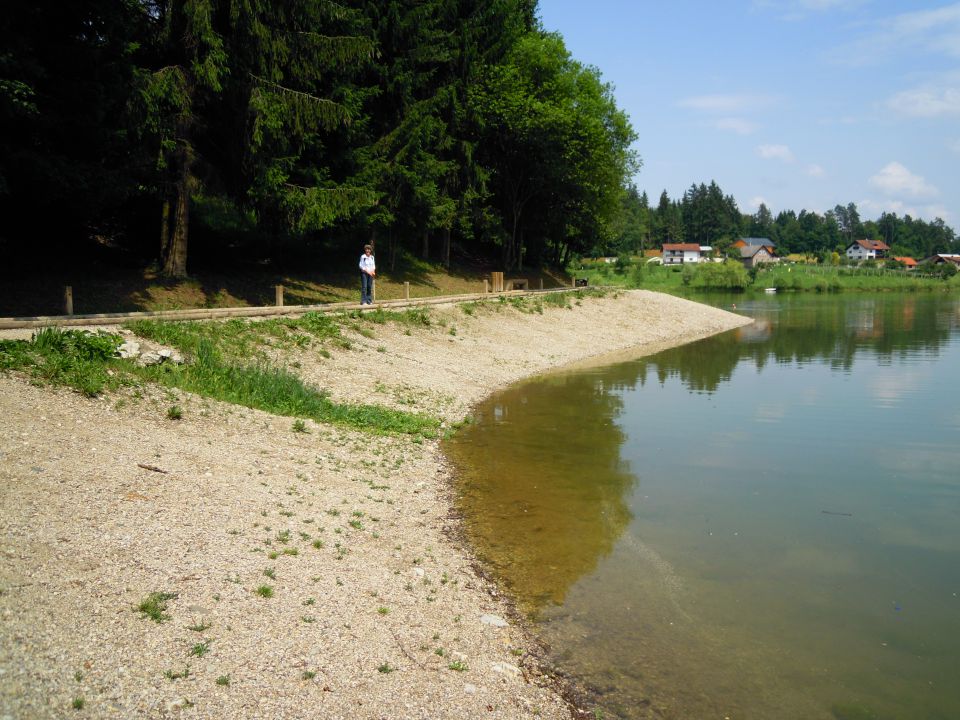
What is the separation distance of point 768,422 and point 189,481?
15598 millimetres

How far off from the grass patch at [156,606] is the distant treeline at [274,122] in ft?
48.3

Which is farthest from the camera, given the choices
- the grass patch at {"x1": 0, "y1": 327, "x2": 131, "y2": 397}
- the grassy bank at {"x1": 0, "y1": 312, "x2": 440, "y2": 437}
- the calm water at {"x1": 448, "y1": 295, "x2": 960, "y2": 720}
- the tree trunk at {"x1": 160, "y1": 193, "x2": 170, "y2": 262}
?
the tree trunk at {"x1": 160, "y1": 193, "x2": 170, "y2": 262}

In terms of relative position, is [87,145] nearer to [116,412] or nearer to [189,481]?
[116,412]

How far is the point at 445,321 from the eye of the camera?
2992 centimetres

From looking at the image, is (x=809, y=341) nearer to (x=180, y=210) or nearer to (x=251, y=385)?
(x=180, y=210)

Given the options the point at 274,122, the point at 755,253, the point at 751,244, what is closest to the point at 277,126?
the point at 274,122

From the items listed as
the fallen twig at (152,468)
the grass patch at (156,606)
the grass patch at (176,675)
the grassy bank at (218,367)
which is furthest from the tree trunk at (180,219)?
the grass patch at (176,675)

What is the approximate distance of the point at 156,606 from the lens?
22.7ft

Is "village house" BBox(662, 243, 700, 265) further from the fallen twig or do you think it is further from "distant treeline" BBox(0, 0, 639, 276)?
the fallen twig

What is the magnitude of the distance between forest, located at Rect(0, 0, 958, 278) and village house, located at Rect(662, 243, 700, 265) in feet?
410

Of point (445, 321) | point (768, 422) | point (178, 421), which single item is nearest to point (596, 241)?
point (445, 321)

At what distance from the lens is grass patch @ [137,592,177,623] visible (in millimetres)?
6754

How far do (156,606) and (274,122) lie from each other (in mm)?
21181

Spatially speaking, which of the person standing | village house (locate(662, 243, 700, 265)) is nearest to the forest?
the person standing
